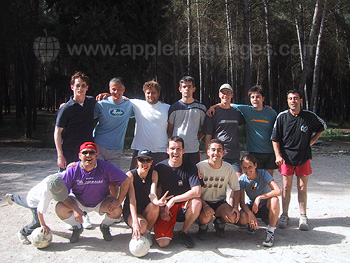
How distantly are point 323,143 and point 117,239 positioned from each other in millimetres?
11670

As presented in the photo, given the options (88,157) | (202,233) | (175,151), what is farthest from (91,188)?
(202,233)

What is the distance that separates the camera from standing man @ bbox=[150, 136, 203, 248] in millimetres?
3852

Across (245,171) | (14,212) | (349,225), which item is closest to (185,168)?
(245,171)

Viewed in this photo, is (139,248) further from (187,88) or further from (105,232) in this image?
(187,88)

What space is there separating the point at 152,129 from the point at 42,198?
1.72m

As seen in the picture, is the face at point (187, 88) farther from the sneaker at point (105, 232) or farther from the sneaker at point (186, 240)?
the sneaker at point (105, 232)

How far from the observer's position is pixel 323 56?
2452cm

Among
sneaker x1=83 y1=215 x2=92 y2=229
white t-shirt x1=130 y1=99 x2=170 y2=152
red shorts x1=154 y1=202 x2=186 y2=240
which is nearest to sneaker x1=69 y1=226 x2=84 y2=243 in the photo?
sneaker x1=83 y1=215 x2=92 y2=229

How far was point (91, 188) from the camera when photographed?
3.91 metres

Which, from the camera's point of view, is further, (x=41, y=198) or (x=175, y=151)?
(x=175, y=151)

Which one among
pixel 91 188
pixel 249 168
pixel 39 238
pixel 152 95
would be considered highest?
pixel 152 95

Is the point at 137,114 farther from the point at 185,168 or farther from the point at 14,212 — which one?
the point at 14,212

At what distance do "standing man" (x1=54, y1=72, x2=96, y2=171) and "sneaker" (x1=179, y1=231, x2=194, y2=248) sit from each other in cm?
176

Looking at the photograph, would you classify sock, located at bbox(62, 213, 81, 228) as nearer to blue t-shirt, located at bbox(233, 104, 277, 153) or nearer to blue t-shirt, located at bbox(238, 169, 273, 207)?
blue t-shirt, located at bbox(238, 169, 273, 207)
